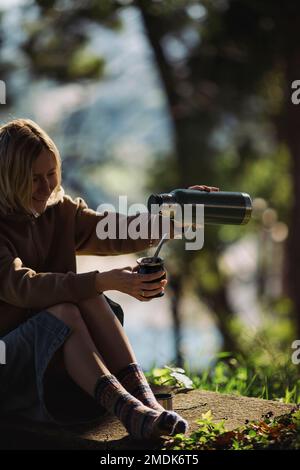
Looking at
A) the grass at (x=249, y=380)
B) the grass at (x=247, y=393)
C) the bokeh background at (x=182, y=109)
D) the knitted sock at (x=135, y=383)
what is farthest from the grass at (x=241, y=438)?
the bokeh background at (x=182, y=109)

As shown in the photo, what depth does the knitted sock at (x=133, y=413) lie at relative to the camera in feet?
7.92

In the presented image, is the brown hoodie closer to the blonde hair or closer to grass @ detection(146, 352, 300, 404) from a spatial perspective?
the blonde hair

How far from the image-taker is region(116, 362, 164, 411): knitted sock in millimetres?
2627

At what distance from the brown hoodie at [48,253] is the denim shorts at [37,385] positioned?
0.28 feet

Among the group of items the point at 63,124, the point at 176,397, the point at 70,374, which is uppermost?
the point at 63,124

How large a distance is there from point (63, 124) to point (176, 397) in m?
4.83

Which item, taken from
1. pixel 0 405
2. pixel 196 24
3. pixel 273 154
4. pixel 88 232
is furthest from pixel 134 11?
pixel 0 405

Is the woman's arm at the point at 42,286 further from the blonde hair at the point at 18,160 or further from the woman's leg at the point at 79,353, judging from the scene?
the blonde hair at the point at 18,160

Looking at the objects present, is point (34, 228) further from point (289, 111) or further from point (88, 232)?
point (289, 111)

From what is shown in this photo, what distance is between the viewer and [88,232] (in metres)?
3.05

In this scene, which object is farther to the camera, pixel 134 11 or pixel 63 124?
pixel 63 124

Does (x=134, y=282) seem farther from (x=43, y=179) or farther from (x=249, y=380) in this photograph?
(x=249, y=380)

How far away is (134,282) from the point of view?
99.5 inches

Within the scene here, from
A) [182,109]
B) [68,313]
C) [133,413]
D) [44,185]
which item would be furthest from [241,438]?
[182,109]
